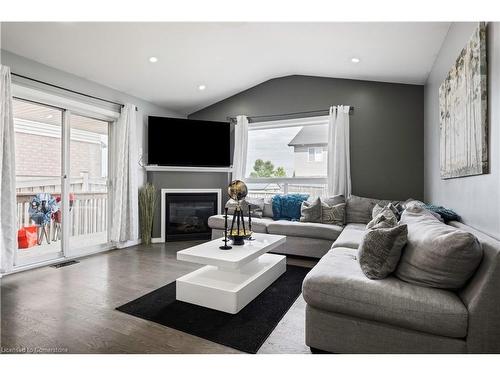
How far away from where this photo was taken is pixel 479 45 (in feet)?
5.77

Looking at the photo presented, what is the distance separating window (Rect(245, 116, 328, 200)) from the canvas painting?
2148mm

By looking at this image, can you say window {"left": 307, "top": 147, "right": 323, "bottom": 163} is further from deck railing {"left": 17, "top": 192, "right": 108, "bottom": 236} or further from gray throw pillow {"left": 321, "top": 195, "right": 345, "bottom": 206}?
deck railing {"left": 17, "top": 192, "right": 108, "bottom": 236}

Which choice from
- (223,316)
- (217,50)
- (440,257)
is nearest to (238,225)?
(223,316)

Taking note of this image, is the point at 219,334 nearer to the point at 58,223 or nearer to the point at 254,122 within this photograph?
the point at 58,223

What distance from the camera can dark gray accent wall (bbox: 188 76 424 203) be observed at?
402 cm

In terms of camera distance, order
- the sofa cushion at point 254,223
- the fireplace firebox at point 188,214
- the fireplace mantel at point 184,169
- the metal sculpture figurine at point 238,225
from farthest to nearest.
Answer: the fireplace firebox at point 188,214 < the fireplace mantel at point 184,169 < the sofa cushion at point 254,223 < the metal sculpture figurine at point 238,225

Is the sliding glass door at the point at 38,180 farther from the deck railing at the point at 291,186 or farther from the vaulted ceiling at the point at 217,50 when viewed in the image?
the deck railing at the point at 291,186

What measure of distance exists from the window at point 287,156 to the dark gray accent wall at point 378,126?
36cm

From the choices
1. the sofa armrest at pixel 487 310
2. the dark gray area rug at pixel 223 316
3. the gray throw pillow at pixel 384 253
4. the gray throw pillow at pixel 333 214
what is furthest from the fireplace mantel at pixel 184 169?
the sofa armrest at pixel 487 310

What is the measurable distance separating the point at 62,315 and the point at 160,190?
9.27ft

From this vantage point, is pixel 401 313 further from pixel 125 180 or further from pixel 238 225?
pixel 125 180

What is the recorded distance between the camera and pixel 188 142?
4871mm

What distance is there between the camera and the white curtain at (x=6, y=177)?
280 centimetres

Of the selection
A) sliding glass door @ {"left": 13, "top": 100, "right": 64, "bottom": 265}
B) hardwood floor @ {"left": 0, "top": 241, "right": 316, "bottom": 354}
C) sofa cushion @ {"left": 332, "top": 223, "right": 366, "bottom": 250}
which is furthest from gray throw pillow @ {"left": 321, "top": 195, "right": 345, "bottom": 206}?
sliding glass door @ {"left": 13, "top": 100, "right": 64, "bottom": 265}
